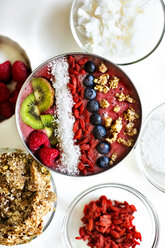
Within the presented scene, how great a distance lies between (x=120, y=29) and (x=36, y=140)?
1.76ft

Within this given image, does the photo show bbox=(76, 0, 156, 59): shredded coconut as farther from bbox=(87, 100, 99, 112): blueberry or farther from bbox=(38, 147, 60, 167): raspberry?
bbox=(38, 147, 60, 167): raspberry

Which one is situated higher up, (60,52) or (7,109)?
(60,52)

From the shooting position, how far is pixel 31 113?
1.17m

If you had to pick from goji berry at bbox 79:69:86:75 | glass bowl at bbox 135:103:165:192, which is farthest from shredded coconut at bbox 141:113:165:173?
goji berry at bbox 79:69:86:75

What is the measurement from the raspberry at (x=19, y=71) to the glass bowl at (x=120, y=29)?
0.79 feet

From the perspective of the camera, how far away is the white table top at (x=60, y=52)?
4.26 ft

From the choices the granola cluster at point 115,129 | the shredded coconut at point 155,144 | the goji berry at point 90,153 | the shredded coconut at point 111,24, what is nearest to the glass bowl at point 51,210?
the goji berry at point 90,153

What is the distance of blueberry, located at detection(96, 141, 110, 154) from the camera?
45.8 inches

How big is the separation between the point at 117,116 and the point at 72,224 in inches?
20.6

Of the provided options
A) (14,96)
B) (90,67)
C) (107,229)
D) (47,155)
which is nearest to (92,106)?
(90,67)

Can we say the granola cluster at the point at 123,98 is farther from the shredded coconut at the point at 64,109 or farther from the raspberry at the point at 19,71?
the raspberry at the point at 19,71

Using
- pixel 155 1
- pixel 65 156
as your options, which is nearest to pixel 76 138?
pixel 65 156

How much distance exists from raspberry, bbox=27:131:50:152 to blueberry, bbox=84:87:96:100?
22 centimetres

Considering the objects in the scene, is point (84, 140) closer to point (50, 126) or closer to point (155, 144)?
point (50, 126)
